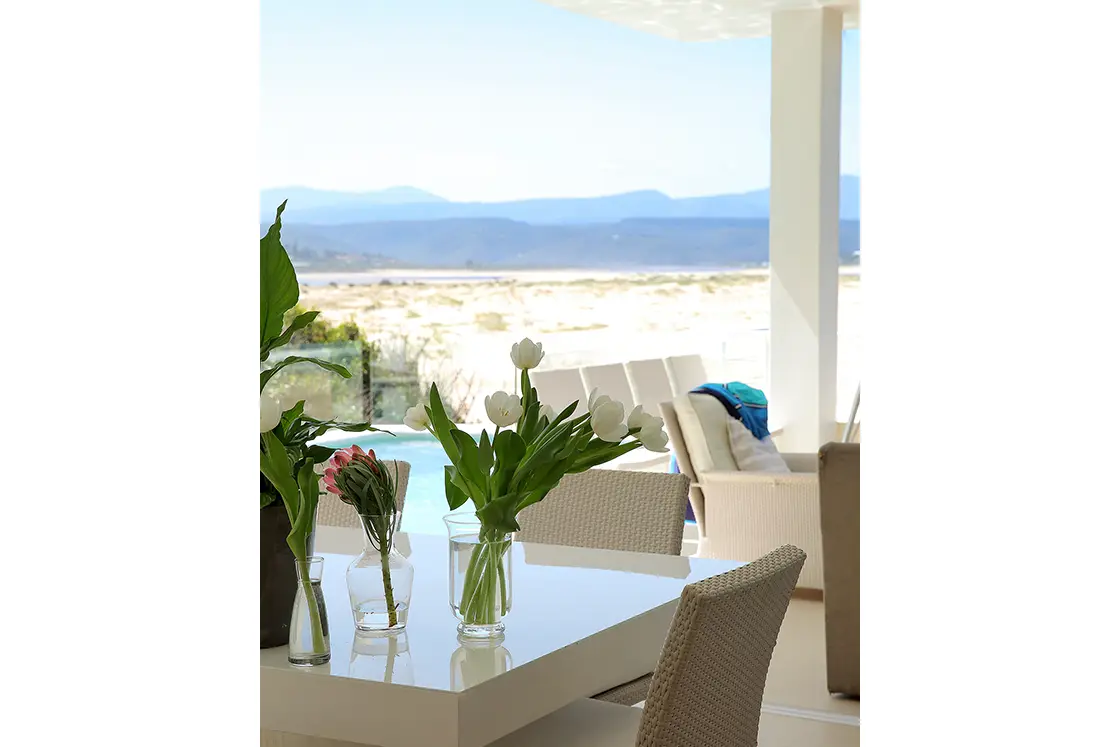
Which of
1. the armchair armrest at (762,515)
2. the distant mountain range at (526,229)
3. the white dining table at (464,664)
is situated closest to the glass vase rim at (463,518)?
the white dining table at (464,664)

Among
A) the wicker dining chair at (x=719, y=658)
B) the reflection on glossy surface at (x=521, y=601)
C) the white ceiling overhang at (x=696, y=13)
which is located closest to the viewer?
the wicker dining chair at (x=719, y=658)

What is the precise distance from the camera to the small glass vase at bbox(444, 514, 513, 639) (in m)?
1.75

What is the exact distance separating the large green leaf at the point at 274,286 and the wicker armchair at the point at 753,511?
330 centimetres

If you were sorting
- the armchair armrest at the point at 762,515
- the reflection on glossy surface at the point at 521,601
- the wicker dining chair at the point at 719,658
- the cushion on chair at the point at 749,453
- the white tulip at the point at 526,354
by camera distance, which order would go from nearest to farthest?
the wicker dining chair at the point at 719,658 → the reflection on glossy surface at the point at 521,601 → the white tulip at the point at 526,354 → the armchair armrest at the point at 762,515 → the cushion on chair at the point at 749,453

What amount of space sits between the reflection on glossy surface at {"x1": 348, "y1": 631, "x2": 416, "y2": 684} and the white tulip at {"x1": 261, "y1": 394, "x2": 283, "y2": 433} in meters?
0.35

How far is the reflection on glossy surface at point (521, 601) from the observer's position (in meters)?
1.64

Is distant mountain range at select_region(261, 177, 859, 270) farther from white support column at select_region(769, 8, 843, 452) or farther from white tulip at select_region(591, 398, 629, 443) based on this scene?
white tulip at select_region(591, 398, 629, 443)

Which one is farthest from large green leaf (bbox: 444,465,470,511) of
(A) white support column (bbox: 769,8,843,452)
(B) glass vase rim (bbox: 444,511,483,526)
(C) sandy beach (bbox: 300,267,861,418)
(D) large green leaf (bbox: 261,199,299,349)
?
(C) sandy beach (bbox: 300,267,861,418)

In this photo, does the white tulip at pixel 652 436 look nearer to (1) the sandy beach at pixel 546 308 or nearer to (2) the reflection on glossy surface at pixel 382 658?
A: (2) the reflection on glossy surface at pixel 382 658

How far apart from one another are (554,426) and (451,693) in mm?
474

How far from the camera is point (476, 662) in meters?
1.64

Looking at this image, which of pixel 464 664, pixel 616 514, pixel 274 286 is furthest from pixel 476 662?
pixel 616 514

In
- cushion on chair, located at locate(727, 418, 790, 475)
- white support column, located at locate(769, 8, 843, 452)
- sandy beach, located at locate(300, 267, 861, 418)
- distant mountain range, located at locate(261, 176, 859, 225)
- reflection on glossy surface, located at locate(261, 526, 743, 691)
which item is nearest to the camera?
reflection on glossy surface, located at locate(261, 526, 743, 691)
